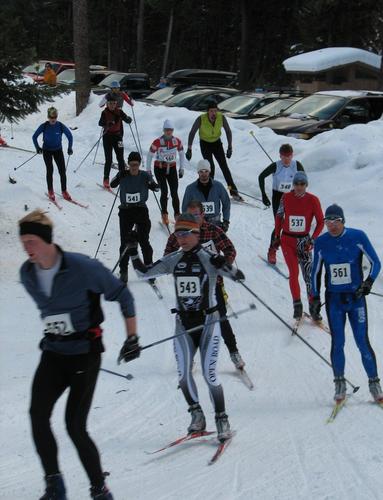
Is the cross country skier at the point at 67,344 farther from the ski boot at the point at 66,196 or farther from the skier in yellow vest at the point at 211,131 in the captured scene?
the ski boot at the point at 66,196

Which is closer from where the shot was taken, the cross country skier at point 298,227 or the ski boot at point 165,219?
the cross country skier at point 298,227

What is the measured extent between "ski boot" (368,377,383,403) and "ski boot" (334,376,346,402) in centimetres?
25

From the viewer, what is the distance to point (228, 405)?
6.87m

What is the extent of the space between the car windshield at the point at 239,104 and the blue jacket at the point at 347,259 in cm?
1480

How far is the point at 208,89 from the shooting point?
25.2 metres

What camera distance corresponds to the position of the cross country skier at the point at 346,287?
6.71m

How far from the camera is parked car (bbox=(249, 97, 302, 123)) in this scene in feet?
65.8

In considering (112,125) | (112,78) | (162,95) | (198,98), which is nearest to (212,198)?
(112,125)

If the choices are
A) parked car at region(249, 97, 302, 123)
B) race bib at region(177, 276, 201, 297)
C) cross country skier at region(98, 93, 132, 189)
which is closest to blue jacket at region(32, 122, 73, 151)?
cross country skier at region(98, 93, 132, 189)

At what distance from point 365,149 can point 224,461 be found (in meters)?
11.0

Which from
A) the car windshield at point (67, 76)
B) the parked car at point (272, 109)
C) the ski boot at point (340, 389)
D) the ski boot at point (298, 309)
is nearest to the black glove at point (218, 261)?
the ski boot at point (340, 389)

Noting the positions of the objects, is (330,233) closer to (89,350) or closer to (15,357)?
(89,350)

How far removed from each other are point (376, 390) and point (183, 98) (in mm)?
18535

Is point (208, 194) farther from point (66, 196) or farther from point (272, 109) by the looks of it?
point (272, 109)
